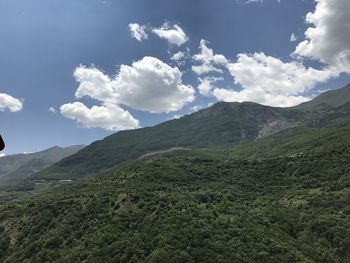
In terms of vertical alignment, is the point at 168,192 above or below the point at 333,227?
above

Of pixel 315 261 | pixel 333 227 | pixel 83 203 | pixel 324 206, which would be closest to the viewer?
pixel 315 261

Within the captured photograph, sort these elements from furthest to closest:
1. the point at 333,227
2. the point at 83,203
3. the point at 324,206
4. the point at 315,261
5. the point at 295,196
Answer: the point at 295,196, the point at 83,203, the point at 324,206, the point at 333,227, the point at 315,261

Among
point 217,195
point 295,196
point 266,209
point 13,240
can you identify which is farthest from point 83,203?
point 295,196

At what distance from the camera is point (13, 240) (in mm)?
163125

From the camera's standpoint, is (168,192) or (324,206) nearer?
(324,206)

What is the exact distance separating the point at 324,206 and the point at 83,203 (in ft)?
343

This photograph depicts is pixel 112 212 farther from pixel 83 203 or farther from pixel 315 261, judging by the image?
pixel 315 261

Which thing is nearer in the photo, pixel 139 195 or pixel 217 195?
pixel 139 195

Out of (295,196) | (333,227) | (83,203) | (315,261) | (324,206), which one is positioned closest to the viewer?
(315,261)

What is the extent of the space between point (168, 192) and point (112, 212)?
3859 centimetres

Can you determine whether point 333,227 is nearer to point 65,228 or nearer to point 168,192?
point 168,192

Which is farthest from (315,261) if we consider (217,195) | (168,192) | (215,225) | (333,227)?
(168,192)

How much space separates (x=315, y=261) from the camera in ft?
405

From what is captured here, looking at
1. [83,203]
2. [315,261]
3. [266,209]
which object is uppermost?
[83,203]
